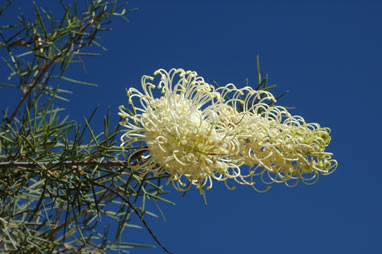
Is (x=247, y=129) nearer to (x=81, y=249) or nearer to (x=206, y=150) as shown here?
(x=206, y=150)

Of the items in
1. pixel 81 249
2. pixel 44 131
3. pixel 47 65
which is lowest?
A: pixel 81 249

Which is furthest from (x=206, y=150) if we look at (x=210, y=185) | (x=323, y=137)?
(x=323, y=137)

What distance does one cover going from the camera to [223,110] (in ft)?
2.64

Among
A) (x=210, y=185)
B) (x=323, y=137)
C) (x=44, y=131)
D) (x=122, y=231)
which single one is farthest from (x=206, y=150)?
(x=122, y=231)

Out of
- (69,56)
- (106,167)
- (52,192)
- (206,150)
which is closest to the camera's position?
(206,150)

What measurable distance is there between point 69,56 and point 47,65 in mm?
72

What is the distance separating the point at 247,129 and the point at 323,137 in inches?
5.0

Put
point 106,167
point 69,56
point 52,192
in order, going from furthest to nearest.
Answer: point 69,56
point 52,192
point 106,167

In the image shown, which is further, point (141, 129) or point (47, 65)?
point (47, 65)

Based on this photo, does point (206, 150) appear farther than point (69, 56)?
No

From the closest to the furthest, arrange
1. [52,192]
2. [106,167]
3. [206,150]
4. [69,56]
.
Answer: [206,150]
[106,167]
[52,192]
[69,56]

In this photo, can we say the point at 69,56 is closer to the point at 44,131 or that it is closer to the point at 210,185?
the point at 44,131

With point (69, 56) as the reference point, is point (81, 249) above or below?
below

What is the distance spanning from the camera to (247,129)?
0.80 metres
